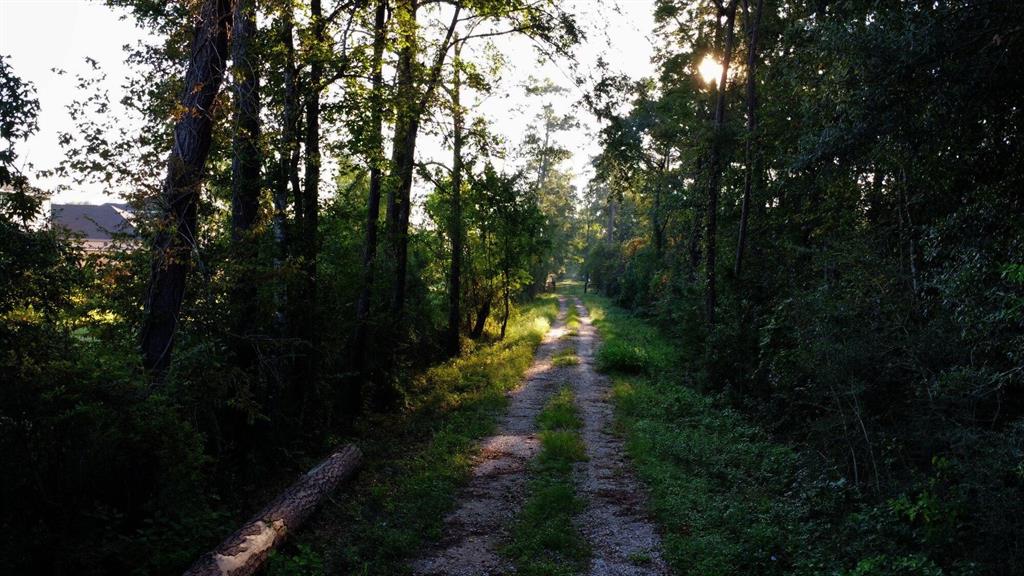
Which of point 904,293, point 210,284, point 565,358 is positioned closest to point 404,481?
point 210,284

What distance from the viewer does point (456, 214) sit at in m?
16.9

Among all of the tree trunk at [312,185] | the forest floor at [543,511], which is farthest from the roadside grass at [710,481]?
the tree trunk at [312,185]

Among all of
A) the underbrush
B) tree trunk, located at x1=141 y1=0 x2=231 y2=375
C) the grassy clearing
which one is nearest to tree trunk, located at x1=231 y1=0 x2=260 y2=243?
tree trunk, located at x1=141 y1=0 x2=231 y2=375

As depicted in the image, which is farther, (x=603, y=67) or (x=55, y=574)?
(x=603, y=67)

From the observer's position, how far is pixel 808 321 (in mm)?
10031

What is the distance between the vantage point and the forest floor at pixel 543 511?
6.03 m

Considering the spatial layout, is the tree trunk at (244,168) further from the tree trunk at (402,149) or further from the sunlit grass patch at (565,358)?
the sunlit grass patch at (565,358)

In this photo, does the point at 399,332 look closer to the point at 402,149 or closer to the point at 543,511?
the point at 402,149

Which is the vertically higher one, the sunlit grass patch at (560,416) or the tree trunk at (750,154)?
the tree trunk at (750,154)

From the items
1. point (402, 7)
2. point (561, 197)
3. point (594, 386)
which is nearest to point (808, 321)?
point (594, 386)

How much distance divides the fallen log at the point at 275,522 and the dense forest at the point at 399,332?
0.76ft

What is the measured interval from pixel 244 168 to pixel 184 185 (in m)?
1.45

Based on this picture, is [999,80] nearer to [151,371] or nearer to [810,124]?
[810,124]

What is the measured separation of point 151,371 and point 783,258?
45.3 ft
